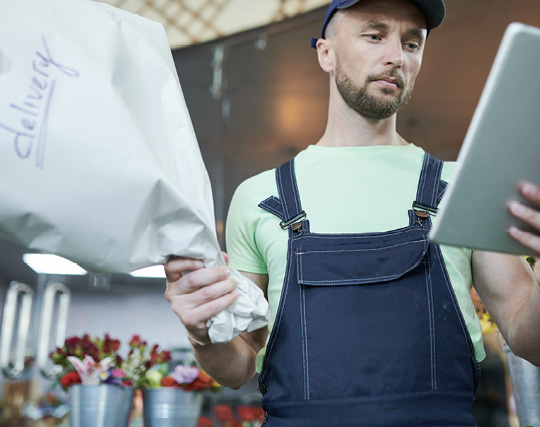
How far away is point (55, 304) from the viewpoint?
469 centimetres

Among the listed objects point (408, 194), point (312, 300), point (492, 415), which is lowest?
point (492, 415)

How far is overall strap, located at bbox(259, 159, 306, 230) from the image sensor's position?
3.43ft

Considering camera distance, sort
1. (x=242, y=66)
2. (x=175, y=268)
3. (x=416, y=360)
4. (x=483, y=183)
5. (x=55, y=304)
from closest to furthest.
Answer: (x=483, y=183), (x=175, y=268), (x=416, y=360), (x=242, y=66), (x=55, y=304)

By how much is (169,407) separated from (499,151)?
3.97 ft

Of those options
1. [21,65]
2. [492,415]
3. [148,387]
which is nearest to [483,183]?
[21,65]

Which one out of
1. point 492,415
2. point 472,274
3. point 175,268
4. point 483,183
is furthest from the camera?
point 492,415

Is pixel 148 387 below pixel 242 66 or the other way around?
below

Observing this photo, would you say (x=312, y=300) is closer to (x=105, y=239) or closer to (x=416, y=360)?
(x=416, y=360)

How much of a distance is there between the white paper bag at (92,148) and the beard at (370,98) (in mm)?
437

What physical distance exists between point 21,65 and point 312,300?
1.74ft

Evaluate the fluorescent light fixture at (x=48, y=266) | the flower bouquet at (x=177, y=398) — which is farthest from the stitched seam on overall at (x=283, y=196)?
the fluorescent light fixture at (x=48, y=266)

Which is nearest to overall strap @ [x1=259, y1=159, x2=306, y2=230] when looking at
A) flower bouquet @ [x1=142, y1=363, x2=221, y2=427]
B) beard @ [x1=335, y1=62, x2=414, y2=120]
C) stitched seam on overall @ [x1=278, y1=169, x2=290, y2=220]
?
stitched seam on overall @ [x1=278, y1=169, x2=290, y2=220]

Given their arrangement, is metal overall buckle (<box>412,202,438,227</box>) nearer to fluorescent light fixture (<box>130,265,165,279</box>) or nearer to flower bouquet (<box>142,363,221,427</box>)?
flower bouquet (<box>142,363,221,427</box>)

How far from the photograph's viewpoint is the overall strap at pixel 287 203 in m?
1.05
